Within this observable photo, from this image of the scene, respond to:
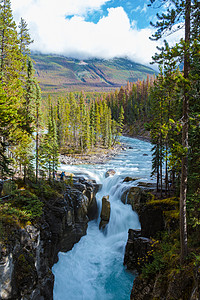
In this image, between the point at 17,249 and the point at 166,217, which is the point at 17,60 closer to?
the point at 17,249

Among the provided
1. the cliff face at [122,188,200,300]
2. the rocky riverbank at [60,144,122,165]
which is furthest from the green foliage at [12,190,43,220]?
the rocky riverbank at [60,144,122,165]

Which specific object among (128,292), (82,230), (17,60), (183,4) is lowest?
(128,292)

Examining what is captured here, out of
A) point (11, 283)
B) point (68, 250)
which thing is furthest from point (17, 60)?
point (68, 250)

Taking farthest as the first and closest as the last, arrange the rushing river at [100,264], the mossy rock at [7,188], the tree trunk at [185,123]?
the rushing river at [100,264], the mossy rock at [7,188], the tree trunk at [185,123]

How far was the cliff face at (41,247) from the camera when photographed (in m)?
10.9

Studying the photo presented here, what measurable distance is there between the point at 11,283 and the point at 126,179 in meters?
19.6

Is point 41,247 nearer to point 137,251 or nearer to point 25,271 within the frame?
point 25,271

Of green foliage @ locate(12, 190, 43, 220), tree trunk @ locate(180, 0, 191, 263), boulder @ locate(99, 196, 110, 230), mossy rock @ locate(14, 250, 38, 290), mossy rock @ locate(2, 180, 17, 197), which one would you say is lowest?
boulder @ locate(99, 196, 110, 230)

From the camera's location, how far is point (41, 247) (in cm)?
1419

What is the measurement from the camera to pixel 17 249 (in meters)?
11.8

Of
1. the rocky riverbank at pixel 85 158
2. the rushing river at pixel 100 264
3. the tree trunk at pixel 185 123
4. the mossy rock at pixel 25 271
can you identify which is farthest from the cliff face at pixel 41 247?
the rocky riverbank at pixel 85 158

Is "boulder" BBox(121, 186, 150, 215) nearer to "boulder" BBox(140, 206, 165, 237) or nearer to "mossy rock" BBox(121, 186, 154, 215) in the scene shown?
"mossy rock" BBox(121, 186, 154, 215)

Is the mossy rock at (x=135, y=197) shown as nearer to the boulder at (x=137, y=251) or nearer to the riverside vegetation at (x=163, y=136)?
the riverside vegetation at (x=163, y=136)

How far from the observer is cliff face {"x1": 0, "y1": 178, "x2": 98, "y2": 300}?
35.8ft
